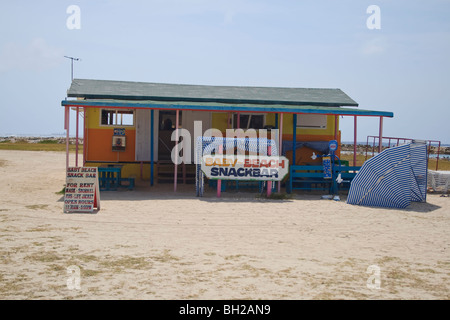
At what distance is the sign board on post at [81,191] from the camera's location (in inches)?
404

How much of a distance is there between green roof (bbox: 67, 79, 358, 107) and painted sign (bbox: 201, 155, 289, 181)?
13.6 feet

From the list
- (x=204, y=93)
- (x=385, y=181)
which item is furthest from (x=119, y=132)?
(x=385, y=181)

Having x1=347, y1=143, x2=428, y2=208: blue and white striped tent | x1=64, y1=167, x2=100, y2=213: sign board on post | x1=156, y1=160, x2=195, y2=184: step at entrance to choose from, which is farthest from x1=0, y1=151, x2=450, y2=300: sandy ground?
x1=156, y1=160, x2=195, y2=184: step at entrance

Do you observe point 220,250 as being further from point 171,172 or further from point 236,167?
point 171,172

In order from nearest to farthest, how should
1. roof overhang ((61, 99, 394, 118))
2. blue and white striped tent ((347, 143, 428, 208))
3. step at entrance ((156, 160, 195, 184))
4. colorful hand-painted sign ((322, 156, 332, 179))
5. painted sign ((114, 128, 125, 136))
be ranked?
blue and white striped tent ((347, 143, 428, 208)) < roof overhang ((61, 99, 394, 118)) < colorful hand-painted sign ((322, 156, 332, 179)) < step at entrance ((156, 160, 195, 184)) < painted sign ((114, 128, 125, 136))

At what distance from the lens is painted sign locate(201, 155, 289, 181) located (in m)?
12.8

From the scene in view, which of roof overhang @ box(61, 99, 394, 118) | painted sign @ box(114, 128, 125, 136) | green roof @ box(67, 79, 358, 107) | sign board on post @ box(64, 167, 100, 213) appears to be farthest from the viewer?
painted sign @ box(114, 128, 125, 136)

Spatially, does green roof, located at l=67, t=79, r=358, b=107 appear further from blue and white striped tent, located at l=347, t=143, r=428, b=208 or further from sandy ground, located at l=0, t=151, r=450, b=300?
blue and white striped tent, located at l=347, t=143, r=428, b=208

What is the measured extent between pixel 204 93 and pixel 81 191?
7906 mm

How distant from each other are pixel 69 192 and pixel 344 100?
10867mm
